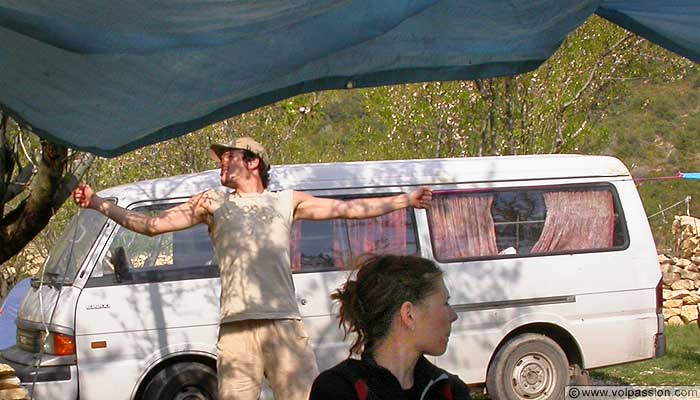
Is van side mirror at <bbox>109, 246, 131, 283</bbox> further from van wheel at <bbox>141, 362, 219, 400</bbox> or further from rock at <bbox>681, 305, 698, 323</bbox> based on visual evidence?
rock at <bbox>681, 305, 698, 323</bbox>

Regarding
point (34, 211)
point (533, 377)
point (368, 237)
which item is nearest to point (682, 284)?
point (533, 377)

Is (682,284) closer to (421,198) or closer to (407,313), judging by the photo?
(421,198)

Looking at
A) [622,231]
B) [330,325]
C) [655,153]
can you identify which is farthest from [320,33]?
[655,153]

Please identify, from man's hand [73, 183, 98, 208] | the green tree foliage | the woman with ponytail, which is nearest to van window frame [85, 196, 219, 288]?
man's hand [73, 183, 98, 208]

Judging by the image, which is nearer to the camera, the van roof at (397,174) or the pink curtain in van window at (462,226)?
the van roof at (397,174)

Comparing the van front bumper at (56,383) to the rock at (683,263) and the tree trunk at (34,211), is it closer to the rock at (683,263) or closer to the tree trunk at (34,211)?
the tree trunk at (34,211)

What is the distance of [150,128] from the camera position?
287 centimetres

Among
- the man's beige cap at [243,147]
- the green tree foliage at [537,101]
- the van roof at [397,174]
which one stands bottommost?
the man's beige cap at [243,147]

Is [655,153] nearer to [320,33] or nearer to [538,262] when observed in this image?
[538,262]

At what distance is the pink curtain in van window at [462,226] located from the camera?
9.88 meters

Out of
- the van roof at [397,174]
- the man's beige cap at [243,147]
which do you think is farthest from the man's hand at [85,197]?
the van roof at [397,174]

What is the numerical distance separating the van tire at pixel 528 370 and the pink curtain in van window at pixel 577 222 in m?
0.85

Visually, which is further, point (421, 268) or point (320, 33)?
point (421, 268)

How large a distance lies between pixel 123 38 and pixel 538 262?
7678 mm
